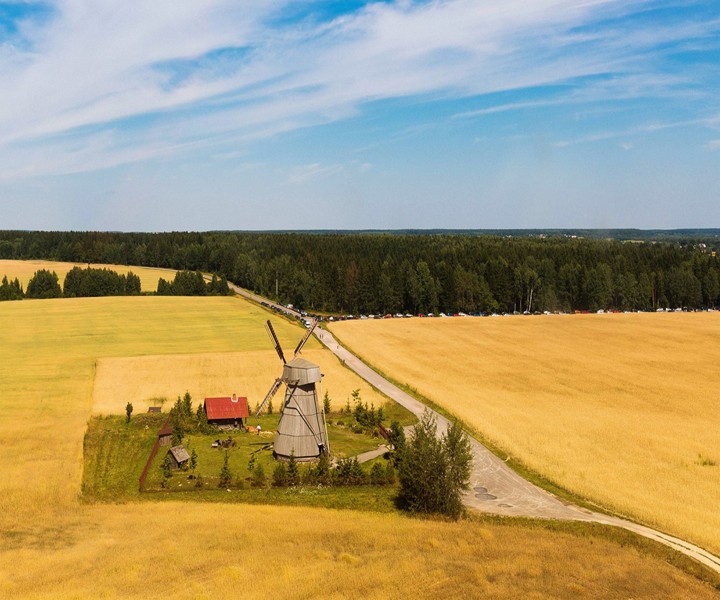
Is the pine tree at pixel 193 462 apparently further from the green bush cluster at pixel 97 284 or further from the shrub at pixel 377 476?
the green bush cluster at pixel 97 284

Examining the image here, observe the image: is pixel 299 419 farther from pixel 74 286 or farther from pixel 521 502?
pixel 74 286

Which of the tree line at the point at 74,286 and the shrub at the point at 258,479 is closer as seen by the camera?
the shrub at the point at 258,479

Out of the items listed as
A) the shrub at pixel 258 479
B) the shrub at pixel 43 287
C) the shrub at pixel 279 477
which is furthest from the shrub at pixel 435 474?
the shrub at pixel 43 287

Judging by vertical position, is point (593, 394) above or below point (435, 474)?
below

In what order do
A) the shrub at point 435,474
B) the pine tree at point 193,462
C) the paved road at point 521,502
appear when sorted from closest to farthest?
the paved road at point 521,502
the shrub at point 435,474
the pine tree at point 193,462

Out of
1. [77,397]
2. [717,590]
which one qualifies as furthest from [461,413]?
[77,397]

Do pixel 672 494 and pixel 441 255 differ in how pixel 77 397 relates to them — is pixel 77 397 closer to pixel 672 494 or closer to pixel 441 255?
pixel 672 494

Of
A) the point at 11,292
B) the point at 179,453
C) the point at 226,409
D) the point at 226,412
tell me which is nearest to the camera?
the point at 179,453

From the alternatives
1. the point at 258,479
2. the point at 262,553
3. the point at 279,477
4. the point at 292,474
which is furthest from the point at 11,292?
the point at 262,553
